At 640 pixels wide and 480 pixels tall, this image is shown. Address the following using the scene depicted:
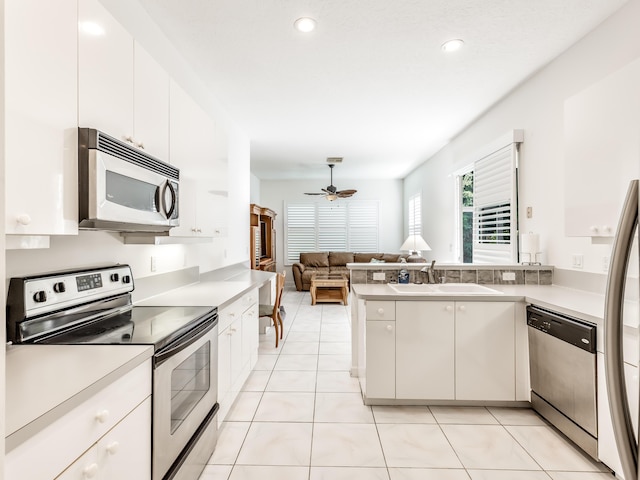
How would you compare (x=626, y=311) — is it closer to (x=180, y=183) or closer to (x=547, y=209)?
(x=180, y=183)

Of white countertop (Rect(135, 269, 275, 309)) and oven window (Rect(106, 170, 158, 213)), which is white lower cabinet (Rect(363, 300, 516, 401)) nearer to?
white countertop (Rect(135, 269, 275, 309))

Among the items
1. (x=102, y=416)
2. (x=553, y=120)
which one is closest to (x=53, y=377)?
(x=102, y=416)

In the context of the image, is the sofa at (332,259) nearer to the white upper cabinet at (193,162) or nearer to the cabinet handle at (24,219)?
the white upper cabinet at (193,162)

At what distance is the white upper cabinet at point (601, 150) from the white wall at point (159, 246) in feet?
8.51

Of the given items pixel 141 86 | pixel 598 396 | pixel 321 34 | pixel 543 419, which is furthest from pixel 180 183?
pixel 543 419

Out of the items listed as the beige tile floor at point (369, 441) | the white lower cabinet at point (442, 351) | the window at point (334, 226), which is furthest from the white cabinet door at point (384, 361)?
the window at point (334, 226)

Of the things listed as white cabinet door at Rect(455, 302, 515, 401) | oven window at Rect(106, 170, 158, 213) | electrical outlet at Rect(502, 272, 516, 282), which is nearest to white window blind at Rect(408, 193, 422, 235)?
electrical outlet at Rect(502, 272, 516, 282)

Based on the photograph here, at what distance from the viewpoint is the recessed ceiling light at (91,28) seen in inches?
51.3

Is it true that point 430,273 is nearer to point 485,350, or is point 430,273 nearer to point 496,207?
point 485,350

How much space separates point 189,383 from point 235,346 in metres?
0.84

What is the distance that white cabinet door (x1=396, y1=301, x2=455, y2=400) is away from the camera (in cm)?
250

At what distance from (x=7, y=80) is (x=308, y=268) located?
7.30m

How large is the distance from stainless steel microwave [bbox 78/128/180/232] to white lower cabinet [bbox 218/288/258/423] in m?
0.75

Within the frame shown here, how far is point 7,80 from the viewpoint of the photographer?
0.99 metres
